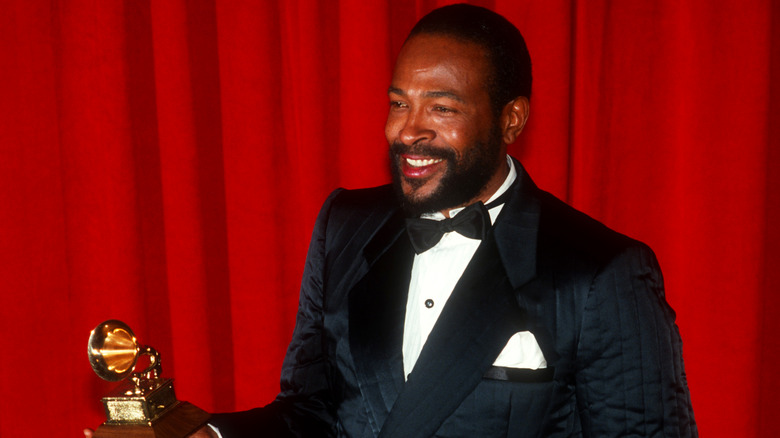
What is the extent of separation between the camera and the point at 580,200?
168cm

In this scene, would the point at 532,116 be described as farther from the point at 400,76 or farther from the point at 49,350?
the point at 49,350

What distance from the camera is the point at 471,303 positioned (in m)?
1.16

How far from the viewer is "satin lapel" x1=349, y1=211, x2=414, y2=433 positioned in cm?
117

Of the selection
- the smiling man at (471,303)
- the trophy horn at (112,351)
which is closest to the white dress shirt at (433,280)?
the smiling man at (471,303)

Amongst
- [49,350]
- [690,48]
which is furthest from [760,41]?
[49,350]

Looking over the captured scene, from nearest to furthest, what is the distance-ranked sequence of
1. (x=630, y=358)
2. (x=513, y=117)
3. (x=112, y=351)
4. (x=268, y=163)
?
(x=112, y=351)
(x=630, y=358)
(x=513, y=117)
(x=268, y=163)

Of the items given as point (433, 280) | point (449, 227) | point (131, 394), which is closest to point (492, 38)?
point (449, 227)

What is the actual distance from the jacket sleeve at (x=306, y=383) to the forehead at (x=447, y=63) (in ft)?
1.49

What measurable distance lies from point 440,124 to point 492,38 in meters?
0.21

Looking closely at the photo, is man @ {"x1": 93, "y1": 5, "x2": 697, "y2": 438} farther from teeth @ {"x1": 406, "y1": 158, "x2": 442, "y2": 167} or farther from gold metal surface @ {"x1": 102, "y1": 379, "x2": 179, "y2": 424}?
gold metal surface @ {"x1": 102, "y1": 379, "x2": 179, "y2": 424}

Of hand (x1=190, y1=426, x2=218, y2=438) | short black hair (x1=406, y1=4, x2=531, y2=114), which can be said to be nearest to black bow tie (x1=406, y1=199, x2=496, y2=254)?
short black hair (x1=406, y1=4, x2=531, y2=114)

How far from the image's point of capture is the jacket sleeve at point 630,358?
1058mm

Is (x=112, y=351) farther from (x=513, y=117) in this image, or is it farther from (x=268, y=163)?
(x=268, y=163)

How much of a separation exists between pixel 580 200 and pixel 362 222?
0.67m
